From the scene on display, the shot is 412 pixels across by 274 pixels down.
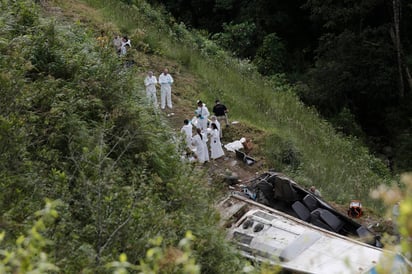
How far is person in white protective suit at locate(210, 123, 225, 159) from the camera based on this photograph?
56.4 ft

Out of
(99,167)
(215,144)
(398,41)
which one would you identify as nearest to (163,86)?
(215,144)

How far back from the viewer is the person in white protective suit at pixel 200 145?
1655 cm

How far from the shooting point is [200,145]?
16.7m

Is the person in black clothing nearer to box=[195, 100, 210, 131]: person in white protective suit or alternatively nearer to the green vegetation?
box=[195, 100, 210, 131]: person in white protective suit

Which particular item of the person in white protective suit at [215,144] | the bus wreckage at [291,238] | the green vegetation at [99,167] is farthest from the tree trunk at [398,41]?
the bus wreckage at [291,238]

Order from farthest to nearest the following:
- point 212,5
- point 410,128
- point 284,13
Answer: point 212,5
point 284,13
point 410,128

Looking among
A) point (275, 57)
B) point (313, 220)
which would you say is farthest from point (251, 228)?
point (275, 57)

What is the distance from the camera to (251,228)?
11.9m

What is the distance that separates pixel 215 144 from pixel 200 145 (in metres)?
0.89

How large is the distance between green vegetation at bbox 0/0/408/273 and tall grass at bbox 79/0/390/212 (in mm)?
93

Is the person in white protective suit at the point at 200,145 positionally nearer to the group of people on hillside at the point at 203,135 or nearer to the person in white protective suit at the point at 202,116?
the group of people on hillside at the point at 203,135

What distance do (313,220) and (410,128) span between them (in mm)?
14368

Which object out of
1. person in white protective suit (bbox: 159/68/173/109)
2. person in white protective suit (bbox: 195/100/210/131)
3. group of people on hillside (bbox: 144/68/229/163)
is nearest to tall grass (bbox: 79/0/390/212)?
group of people on hillside (bbox: 144/68/229/163)

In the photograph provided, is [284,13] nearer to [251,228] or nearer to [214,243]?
[251,228]
